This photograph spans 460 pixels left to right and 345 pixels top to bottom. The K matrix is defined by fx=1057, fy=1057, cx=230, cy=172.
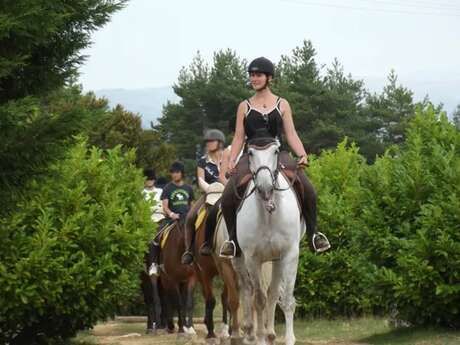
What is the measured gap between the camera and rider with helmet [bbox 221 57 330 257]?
11320mm

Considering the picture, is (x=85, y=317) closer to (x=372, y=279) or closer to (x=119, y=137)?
(x=372, y=279)

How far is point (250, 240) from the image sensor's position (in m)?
10.8

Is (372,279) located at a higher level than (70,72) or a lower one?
lower

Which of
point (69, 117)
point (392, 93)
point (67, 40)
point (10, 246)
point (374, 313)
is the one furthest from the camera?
point (392, 93)

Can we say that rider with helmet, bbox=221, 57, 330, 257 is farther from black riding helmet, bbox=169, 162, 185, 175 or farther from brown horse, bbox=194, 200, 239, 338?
black riding helmet, bbox=169, 162, 185, 175

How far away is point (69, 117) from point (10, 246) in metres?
4.42

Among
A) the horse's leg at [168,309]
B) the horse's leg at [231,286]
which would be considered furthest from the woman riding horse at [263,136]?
the horse's leg at [168,309]

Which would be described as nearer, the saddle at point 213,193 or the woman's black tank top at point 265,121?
the woman's black tank top at point 265,121

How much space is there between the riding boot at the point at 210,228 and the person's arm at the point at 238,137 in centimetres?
133

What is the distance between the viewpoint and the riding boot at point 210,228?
13.0 meters

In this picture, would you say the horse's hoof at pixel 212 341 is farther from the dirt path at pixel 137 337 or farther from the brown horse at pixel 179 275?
the brown horse at pixel 179 275

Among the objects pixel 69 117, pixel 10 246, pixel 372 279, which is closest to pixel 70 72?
pixel 69 117

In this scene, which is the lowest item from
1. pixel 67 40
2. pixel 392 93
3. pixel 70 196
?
pixel 70 196

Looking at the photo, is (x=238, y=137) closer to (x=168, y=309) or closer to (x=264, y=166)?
(x=264, y=166)
